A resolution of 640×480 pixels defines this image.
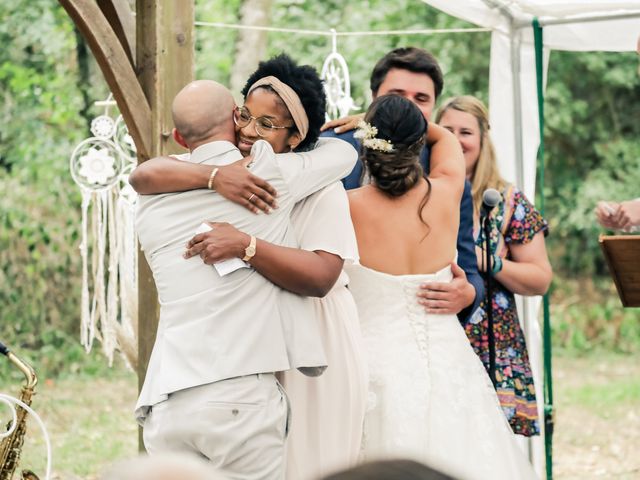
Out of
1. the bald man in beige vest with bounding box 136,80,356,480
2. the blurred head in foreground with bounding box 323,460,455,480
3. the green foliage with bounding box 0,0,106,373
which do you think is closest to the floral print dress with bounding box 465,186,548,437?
the bald man in beige vest with bounding box 136,80,356,480

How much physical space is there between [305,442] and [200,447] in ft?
1.98

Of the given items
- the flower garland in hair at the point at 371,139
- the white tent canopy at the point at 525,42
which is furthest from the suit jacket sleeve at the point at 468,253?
the white tent canopy at the point at 525,42

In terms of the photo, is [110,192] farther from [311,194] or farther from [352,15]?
[352,15]

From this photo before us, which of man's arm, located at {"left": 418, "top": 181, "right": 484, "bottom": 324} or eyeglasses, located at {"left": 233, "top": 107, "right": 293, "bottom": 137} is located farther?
man's arm, located at {"left": 418, "top": 181, "right": 484, "bottom": 324}

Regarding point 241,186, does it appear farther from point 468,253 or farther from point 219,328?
point 468,253

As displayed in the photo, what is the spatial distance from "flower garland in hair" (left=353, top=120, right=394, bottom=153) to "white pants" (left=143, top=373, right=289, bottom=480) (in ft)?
3.13

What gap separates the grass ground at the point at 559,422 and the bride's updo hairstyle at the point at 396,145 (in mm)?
4503

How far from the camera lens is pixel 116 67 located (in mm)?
3975

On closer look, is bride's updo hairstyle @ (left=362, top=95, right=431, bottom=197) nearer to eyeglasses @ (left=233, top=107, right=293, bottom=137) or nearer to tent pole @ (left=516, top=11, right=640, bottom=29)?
eyeglasses @ (left=233, top=107, right=293, bottom=137)

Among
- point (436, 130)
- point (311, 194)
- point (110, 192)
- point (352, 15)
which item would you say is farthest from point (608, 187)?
point (311, 194)

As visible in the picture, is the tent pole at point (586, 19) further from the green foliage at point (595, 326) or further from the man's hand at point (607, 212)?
the green foliage at point (595, 326)

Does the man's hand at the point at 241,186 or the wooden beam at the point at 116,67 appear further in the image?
the wooden beam at the point at 116,67

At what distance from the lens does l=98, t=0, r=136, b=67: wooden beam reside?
410 centimetres

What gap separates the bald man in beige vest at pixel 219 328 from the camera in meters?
2.94
